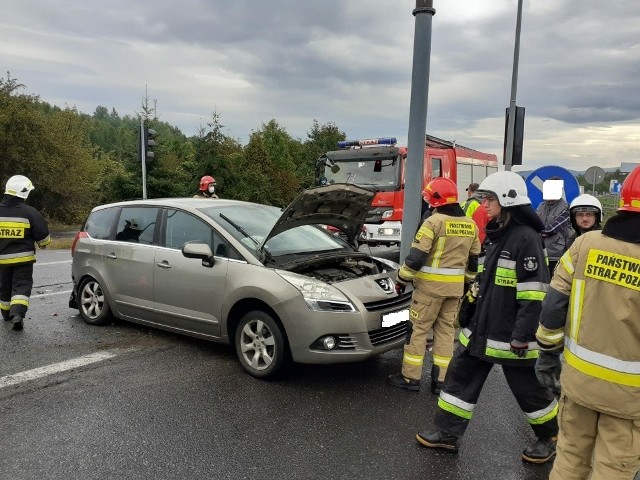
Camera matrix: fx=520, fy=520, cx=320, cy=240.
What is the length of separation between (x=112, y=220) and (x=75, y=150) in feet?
105

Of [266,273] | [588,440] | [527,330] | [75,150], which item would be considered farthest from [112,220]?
[75,150]

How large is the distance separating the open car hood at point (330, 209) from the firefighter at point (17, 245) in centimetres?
316

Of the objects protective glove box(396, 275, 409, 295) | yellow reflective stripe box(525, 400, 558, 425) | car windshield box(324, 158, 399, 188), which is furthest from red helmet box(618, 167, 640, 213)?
car windshield box(324, 158, 399, 188)

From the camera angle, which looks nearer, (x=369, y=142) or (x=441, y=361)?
(x=441, y=361)

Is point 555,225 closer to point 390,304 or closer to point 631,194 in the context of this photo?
point 390,304

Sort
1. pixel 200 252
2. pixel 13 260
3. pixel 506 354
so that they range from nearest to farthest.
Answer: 1. pixel 506 354
2. pixel 200 252
3. pixel 13 260

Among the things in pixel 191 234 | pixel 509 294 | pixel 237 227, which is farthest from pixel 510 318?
pixel 191 234

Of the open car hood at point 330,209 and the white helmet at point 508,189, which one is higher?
the white helmet at point 508,189

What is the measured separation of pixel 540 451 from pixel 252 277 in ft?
8.57

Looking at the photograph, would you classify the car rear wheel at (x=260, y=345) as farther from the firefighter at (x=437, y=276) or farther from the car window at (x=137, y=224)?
the car window at (x=137, y=224)

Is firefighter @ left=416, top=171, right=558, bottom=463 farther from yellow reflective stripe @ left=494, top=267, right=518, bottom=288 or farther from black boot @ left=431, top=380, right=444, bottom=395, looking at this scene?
black boot @ left=431, top=380, right=444, bottom=395

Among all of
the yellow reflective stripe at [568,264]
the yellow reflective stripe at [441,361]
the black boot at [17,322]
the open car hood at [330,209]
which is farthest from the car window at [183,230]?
the yellow reflective stripe at [568,264]

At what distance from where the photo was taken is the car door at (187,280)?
4934mm

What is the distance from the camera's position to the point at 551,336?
2561mm
